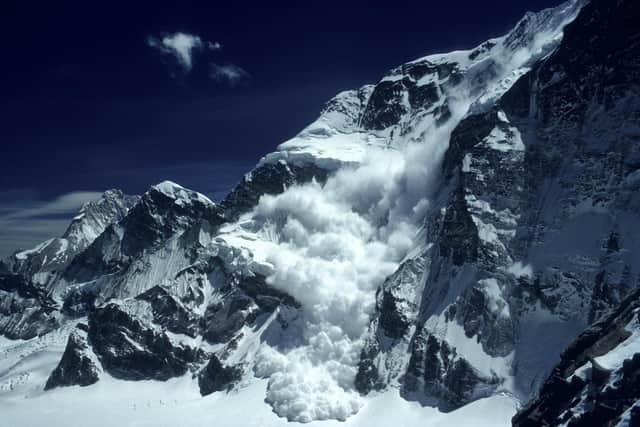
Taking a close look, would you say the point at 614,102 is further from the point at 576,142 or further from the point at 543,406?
the point at 543,406

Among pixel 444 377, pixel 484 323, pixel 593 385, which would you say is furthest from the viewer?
pixel 484 323

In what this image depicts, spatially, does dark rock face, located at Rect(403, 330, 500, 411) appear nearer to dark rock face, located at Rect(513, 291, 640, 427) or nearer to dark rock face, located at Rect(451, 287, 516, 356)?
dark rock face, located at Rect(451, 287, 516, 356)

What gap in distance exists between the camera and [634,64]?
185500 millimetres

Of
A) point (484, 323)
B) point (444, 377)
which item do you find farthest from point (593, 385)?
point (444, 377)

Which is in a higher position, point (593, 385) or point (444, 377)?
point (444, 377)

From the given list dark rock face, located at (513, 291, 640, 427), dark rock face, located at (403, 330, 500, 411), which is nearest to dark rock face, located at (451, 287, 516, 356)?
dark rock face, located at (403, 330, 500, 411)

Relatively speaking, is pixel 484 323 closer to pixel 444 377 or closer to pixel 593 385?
pixel 444 377

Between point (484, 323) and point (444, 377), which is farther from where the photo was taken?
point (484, 323)

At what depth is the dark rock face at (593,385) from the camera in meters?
48.3

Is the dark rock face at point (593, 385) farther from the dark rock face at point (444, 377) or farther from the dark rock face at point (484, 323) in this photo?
the dark rock face at point (484, 323)

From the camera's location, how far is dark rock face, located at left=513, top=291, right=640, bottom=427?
159 feet

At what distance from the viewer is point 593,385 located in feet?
169

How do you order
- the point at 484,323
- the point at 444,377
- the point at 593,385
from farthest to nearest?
the point at 484,323 → the point at 444,377 → the point at 593,385

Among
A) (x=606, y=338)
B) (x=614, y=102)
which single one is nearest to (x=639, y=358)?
(x=606, y=338)
